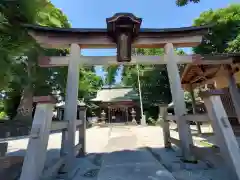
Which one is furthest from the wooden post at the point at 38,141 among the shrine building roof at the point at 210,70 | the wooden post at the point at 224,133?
the shrine building roof at the point at 210,70

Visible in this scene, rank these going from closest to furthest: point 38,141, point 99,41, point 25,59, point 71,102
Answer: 1. point 38,141
2. point 71,102
3. point 99,41
4. point 25,59

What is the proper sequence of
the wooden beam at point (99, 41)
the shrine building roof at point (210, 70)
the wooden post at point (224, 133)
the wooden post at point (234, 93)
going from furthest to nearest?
the wooden post at point (234, 93)
the shrine building roof at point (210, 70)
the wooden beam at point (99, 41)
the wooden post at point (224, 133)

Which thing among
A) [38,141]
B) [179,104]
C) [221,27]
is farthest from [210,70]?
[221,27]

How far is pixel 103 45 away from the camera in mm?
4961

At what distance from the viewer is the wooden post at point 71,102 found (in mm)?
3783

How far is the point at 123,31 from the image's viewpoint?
15.1 ft

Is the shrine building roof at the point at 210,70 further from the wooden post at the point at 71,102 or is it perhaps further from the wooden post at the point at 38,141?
the wooden post at the point at 38,141

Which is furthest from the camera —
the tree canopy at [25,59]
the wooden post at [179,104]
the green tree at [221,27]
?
the green tree at [221,27]

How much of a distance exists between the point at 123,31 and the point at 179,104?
2.32 m

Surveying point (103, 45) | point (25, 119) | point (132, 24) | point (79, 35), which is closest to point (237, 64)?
point (132, 24)

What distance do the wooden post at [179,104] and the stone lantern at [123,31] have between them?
40.8 inches

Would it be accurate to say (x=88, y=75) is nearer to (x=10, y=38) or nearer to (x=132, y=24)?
(x=10, y=38)

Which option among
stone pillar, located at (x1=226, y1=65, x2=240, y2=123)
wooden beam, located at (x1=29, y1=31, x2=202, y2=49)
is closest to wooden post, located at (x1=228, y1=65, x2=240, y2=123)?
stone pillar, located at (x1=226, y1=65, x2=240, y2=123)

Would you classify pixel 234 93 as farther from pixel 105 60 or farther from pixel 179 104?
pixel 105 60
